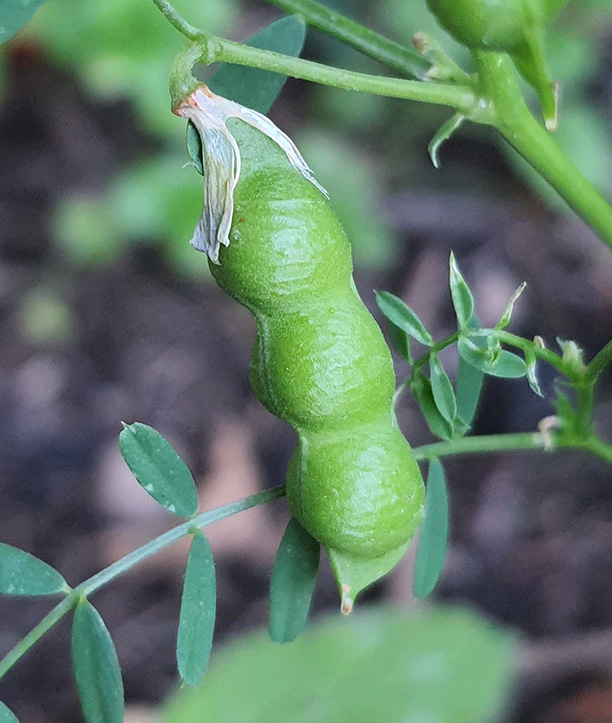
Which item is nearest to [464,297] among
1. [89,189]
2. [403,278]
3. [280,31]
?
[280,31]

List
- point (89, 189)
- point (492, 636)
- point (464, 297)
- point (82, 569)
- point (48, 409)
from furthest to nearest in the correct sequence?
point (89, 189)
point (48, 409)
point (82, 569)
point (492, 636)
point (464, 297)

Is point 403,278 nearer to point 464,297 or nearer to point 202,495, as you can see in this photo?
point 202,495

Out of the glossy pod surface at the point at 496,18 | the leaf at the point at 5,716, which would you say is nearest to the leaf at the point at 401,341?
the glossy pod surface at the point at 496,18

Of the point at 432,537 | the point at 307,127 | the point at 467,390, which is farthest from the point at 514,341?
the point at 307,127

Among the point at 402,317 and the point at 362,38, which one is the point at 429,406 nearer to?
the point at 402,317

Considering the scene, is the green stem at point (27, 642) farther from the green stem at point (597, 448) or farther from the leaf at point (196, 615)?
the green stem at point (597, 448)

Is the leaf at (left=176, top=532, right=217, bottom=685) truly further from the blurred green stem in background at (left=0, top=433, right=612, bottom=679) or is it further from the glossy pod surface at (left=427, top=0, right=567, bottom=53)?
the glossy pod surface at (left=427, top=0, right=567, bottom=53)
